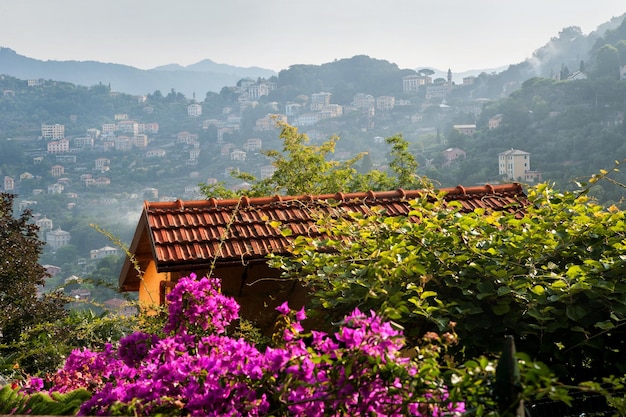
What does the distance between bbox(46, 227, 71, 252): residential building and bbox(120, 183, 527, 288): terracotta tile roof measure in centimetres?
7978

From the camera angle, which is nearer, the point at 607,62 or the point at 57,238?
the point at 57,238

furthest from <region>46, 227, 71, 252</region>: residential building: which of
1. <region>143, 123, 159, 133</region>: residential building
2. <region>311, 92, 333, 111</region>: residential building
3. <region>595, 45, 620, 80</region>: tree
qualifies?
<region>595, 45, 620, 80</region>: tree

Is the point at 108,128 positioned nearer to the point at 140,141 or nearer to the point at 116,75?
the point at 140,141

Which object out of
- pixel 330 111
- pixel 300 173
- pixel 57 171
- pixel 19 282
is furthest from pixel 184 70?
pixel 19 282

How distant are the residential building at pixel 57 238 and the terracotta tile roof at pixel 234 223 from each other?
79782 millimetres

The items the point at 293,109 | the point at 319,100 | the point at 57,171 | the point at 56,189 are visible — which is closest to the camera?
the point at 56,189

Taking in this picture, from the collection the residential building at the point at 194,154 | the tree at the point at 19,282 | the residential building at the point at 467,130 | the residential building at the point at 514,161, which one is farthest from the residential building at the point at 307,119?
the tree at the point at 19,282

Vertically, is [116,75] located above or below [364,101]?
above

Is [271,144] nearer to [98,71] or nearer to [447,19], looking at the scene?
[447,19]

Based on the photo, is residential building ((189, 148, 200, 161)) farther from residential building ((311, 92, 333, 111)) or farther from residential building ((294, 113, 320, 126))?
residential building ((311, 92, 333, 111))

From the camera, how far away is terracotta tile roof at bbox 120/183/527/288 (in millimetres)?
4992

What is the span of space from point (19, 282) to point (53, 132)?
112 metres

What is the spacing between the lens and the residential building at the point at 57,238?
81.8 meters

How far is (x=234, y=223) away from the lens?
5371mm
